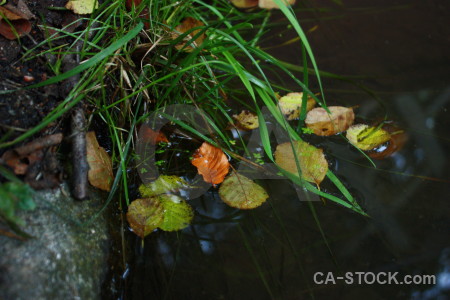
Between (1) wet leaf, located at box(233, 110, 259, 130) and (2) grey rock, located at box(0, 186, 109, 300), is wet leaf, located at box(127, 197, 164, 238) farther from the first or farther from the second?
(1) wet leaf, located at box(233, 110, 259, 130)

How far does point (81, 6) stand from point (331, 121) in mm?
964

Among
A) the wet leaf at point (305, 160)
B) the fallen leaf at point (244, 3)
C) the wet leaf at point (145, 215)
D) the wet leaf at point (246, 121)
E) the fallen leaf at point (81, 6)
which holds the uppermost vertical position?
the fallen leaf at point (81, 6)

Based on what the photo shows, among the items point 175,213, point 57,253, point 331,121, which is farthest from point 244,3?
point 57,253

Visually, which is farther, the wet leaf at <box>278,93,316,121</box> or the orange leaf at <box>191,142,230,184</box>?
the wet leaf at <box>278,93,316,121</box>

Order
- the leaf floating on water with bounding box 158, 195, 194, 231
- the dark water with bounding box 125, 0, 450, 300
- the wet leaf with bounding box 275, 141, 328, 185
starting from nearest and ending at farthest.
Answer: the dark water with bounding box 125, 0, 450, 300
the leaf floating on water with bounding box 158, 195, 194, 231
the wet leaf with bounding box 275, 141, 328, 185

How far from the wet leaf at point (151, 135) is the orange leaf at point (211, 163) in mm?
140

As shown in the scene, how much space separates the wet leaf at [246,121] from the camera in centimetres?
167

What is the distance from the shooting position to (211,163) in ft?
4.99

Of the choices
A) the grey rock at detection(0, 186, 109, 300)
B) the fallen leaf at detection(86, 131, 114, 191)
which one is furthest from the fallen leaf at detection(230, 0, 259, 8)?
the grey rock at detection(0, 186, 109, 300)

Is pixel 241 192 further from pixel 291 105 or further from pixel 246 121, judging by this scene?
pixel 291 105

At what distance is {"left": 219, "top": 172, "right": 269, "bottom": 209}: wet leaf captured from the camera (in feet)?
4.65

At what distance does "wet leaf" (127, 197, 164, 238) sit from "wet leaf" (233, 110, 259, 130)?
1.50 ft

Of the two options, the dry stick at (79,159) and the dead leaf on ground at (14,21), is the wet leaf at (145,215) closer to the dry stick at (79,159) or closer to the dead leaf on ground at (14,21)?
the dry stick at (79,159)

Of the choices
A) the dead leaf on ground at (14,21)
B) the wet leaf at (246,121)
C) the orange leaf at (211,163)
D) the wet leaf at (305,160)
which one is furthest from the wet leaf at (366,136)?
the dead leaf on ground at (14,21)
